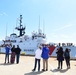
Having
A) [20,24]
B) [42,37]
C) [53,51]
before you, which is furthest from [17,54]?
[20,24]

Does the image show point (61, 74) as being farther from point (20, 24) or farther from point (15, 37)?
point (20, 24)

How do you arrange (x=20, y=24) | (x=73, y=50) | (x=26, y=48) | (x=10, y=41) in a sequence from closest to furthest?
(x=73, y=50), (x=26, y=48), (x=10, y=41), (x=20, y=24)

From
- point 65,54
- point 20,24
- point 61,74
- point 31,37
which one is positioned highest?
point 20,24

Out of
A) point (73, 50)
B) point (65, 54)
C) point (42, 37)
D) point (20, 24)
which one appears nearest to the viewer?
point (65, 54)

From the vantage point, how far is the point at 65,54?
14758mm

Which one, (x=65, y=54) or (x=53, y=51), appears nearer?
(x=65, y=54)

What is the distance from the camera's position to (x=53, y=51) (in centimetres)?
3509

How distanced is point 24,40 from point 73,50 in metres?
12.9

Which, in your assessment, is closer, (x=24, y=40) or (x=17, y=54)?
(x=17, y=54)

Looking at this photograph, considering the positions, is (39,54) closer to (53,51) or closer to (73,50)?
(53,51)

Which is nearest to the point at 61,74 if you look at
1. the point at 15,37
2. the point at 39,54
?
the point at 39,54

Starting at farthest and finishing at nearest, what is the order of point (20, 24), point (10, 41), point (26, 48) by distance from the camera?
point (20, 24) → point (10, 41) → point (26, 48)

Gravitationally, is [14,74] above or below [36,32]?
below

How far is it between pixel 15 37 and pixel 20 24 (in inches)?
266
